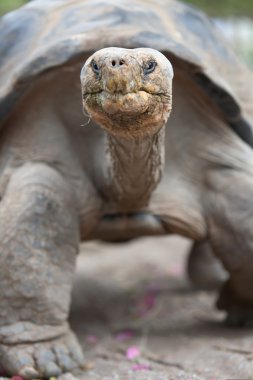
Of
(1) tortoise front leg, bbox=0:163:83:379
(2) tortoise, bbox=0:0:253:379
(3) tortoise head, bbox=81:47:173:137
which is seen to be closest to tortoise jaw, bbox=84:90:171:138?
(3) tortoise head, bbox=81:47:173:137

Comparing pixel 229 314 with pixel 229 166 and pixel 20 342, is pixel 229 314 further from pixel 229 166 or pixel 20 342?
pixel 20 342

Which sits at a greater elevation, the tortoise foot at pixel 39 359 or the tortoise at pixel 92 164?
the tortoise at pixel 92 164

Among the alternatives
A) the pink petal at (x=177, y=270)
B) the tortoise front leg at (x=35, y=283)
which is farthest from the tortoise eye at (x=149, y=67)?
the pink petal at (x=177, y=270)

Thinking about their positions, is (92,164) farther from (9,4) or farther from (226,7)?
(226,7)

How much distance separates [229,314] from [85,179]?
0.98m

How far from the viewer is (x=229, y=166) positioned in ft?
10.7

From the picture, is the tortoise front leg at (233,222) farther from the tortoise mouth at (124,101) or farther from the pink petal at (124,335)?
the tortoise mouth at (124,101)

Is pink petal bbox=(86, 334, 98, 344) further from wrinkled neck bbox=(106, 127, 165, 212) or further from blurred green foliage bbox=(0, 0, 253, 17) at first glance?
blurred green foliage bbox=(0, 0, 253, 17)

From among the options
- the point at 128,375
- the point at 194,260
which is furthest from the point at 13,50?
the point at 194,260

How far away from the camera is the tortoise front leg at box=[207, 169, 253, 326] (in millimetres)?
3129

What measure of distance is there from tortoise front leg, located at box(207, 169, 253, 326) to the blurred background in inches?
234

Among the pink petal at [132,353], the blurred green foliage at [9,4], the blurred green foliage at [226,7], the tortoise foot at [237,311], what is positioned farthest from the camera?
the blurred green foliage at [226,7]

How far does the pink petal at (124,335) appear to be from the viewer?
338cm

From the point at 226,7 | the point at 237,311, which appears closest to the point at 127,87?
the point at 237,311
